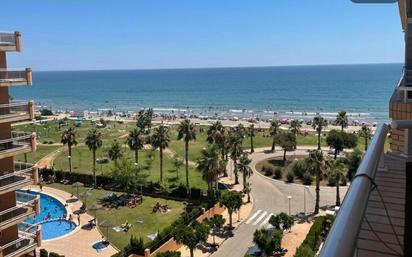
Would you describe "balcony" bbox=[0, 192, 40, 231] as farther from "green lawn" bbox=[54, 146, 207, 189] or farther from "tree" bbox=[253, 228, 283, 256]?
"green lawn" bbox=[54, 146, 207, 189]

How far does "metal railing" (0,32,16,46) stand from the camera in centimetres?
2194

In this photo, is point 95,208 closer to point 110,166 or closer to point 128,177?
point 128,177

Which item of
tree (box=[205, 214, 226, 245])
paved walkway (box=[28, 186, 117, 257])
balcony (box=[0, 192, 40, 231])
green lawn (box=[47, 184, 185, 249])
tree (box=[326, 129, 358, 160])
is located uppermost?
balcony (box=[0, 192, 40, 231])

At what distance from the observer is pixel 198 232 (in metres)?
30.7

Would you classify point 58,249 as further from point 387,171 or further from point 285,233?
point 387,171

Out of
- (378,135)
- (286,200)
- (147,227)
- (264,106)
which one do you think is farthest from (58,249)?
(264,106)

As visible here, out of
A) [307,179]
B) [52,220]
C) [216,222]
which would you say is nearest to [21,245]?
[216,222]

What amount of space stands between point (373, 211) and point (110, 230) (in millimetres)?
36184

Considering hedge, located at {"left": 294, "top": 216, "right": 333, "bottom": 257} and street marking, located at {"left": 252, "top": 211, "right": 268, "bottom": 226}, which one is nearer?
hedge, located at {"left": 294, "top": 216, "right": 333, "bottom": 257}

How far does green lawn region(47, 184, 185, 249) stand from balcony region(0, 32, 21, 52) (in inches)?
728

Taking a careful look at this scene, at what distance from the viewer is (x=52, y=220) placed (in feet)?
136

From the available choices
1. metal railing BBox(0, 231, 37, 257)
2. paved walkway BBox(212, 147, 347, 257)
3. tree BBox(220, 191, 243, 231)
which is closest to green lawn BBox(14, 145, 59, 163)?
paved walkway BBox(212, 147, 347, 257)

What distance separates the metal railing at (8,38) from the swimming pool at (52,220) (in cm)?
1966

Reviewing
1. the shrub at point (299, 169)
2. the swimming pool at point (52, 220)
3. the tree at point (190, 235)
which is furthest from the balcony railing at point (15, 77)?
the shrub at point (299, 169)
